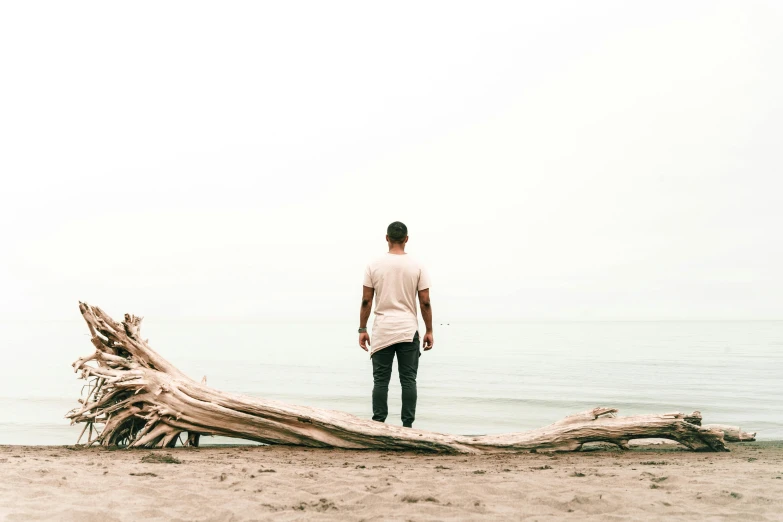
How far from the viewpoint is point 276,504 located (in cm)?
440

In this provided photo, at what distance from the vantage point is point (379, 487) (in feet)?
16.1

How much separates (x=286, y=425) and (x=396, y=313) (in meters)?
1.76

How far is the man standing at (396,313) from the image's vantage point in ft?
23.8

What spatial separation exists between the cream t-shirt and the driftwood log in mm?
987

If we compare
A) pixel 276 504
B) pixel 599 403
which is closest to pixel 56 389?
pixel 599 403

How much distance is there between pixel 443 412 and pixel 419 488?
8604 millimetres

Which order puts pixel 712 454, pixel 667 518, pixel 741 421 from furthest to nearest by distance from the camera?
pixel 741 421, pixel 712 454, pixel 667 518

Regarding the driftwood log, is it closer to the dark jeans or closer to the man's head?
the dark jeans

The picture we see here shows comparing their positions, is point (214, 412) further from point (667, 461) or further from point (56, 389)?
point (56, 389)

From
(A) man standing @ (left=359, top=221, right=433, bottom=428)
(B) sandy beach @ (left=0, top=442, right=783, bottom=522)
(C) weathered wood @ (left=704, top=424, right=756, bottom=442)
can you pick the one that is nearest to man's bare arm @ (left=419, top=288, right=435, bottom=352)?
(A) man standing @ (left=359, top=221, right=433, bottom=428)

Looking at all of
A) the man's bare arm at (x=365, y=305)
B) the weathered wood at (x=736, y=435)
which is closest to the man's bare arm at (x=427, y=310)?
the man's bare arm at (x=365, y=305)

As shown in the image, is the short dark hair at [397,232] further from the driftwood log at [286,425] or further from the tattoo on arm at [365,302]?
the driftwood log at [286,425]

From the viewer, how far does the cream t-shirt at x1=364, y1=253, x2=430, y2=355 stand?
23.7 ft

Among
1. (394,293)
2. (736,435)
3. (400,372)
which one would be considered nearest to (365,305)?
(394,293)
